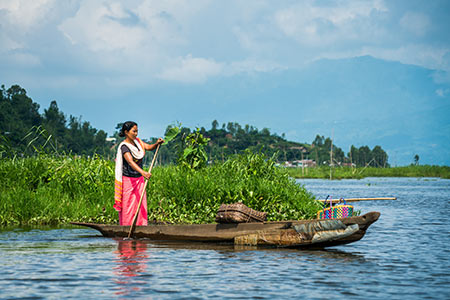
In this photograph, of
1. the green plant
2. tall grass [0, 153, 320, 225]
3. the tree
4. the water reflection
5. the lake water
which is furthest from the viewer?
the tree

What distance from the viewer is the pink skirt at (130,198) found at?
34.1 feet

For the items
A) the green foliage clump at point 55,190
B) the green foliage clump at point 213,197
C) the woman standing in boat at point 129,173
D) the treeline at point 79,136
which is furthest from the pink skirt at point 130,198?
the treeline at point 79,136

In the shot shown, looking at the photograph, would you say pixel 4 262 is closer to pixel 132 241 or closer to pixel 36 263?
pixel 36 263

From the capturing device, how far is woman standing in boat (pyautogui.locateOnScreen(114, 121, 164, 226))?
33.6 feet

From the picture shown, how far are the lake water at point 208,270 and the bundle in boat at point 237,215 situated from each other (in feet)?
1.60

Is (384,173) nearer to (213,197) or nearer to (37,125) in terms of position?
(37,125)

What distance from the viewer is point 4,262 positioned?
847 cm

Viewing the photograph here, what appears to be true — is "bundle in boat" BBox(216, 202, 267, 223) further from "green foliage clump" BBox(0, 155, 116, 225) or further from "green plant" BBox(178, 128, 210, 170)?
"green plant" BBox(178, 128, 210, 170)

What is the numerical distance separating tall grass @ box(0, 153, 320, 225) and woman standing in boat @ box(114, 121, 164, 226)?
206 centimetres

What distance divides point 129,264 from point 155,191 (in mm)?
4661

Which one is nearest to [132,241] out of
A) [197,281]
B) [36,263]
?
[36,263]

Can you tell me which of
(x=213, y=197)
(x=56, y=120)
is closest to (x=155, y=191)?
(x=213, y=197)

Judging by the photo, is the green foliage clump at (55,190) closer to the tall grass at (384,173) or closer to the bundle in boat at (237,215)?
the bundle in boat at (237,215)

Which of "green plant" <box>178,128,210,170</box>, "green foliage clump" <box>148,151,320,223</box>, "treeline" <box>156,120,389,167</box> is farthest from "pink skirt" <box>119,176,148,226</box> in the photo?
"treeline" <box>156,120,389,167</box>
